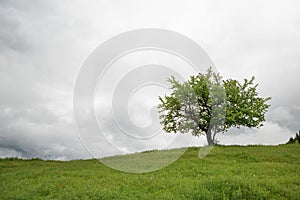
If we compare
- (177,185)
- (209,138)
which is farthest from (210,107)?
(177,185)

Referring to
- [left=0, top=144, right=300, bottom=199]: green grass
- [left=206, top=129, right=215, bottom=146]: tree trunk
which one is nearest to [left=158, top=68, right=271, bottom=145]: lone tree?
[left=206, top=129, right=215, bottom=146]: tree trunk

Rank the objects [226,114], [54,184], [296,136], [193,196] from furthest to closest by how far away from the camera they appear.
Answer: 1. [296,136]
2. [226,114]
3. [54,184]
4. [193,196]

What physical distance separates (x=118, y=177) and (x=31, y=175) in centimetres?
752

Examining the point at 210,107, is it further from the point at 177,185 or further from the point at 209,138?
the point at 177,185

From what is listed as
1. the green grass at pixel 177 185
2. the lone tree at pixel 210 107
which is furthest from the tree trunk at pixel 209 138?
the green grass at pixel 177 185

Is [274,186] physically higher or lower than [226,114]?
lower

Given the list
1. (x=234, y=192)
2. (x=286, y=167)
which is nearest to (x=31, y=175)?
(x=234, y=192)

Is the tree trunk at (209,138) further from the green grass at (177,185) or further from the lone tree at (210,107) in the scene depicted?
the green grass at (177,185)

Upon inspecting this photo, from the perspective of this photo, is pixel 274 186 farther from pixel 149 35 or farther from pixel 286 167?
pixel 149 35

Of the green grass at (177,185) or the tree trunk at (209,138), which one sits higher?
the tree trunk at (209,138)

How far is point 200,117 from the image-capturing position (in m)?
Result: 40.4

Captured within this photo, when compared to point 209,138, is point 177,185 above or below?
below

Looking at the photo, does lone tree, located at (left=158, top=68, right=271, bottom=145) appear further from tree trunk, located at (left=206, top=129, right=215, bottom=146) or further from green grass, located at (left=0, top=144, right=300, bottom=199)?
green grass, located at (left=0, top=144, right=300, bottom=199)

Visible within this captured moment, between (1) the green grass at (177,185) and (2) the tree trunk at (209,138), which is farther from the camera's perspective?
(2) the tree trunk at (209,138)
